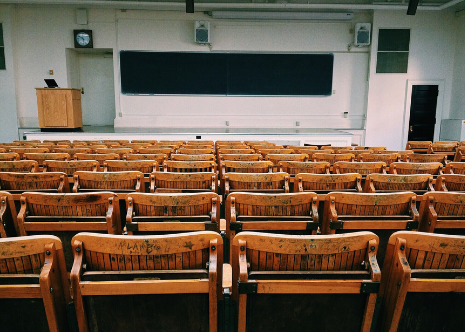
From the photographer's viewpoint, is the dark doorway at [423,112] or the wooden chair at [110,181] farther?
the dark doorway at [423,112]

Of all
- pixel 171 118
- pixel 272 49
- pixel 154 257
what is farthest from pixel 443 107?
pixel 154 257

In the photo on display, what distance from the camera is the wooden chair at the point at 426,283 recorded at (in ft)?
4.11

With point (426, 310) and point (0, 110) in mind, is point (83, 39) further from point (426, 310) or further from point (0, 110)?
point (426, 310)

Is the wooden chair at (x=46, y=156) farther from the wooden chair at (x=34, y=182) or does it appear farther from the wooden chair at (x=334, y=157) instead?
the wooden chair at (x=334, y=157)

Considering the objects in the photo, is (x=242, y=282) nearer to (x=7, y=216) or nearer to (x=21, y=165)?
(x=7, y=216)

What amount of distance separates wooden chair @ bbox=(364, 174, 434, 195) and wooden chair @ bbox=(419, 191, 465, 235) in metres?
0.52

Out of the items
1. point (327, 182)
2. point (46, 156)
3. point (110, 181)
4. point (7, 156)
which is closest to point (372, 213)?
point (327, 182)

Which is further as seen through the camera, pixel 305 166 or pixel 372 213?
pixel 305 166

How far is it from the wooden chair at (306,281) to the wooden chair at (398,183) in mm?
1509

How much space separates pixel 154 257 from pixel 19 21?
11.5 m

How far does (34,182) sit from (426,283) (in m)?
2.80

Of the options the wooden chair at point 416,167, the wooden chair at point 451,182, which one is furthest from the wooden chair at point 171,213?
the wooden chair at point 416,167

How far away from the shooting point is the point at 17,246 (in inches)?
47.9

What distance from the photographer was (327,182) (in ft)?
8.92
